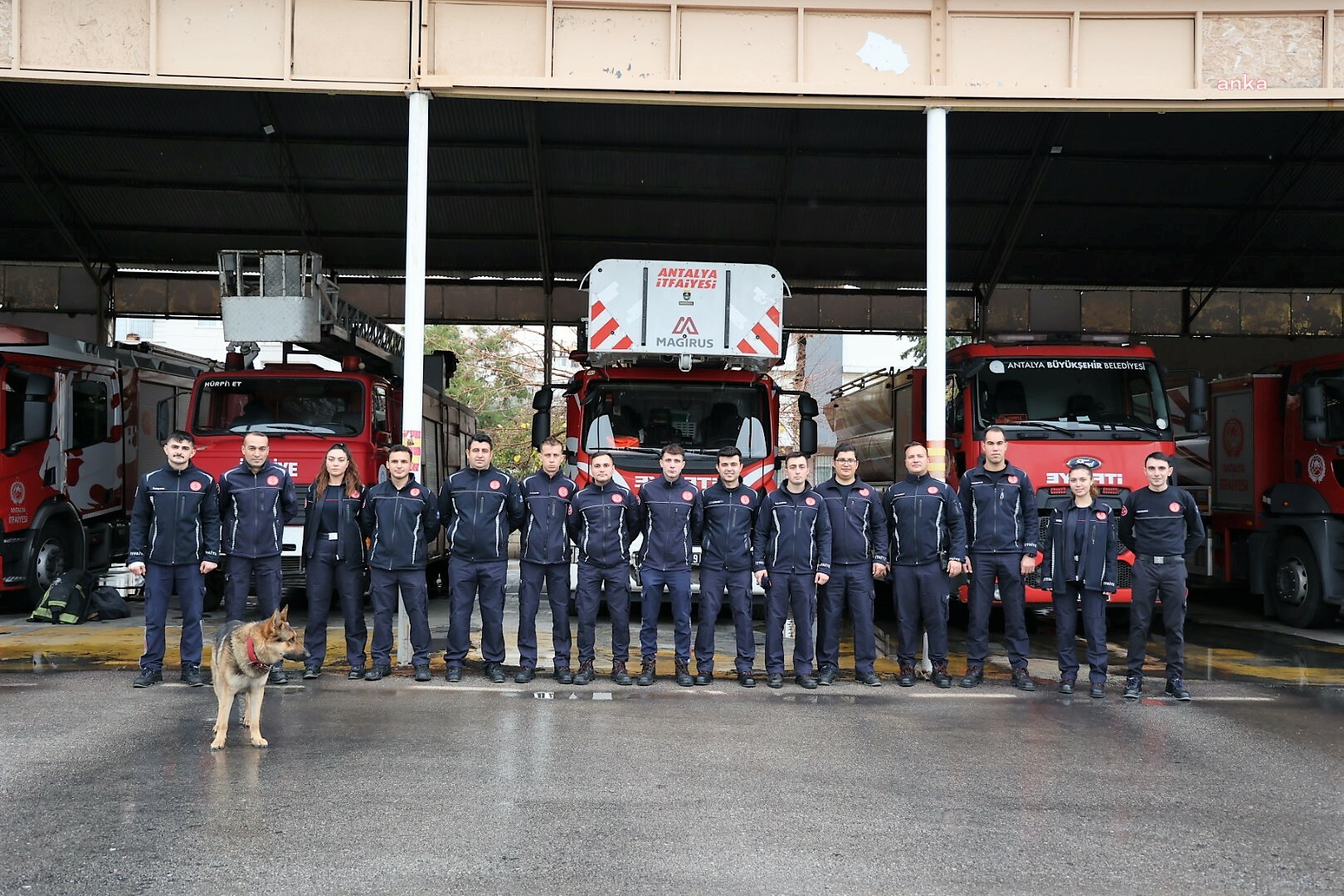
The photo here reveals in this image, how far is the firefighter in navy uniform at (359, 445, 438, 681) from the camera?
8242mm

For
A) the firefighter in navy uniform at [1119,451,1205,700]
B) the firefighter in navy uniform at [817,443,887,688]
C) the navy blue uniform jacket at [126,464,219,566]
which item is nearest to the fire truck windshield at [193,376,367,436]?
the navy blue uniform jacket at [126,464,219,566]

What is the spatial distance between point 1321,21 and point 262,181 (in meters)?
13.2

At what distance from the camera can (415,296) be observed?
906 cm

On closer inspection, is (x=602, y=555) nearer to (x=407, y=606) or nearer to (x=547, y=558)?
(x=547, y=558)

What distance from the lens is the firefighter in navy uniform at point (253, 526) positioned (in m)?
8.12

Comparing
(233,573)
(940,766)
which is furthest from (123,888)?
(233,573)

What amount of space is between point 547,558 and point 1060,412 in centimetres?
543

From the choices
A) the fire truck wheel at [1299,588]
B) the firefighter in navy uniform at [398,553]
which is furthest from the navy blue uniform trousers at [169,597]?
the fire truck wheel at [1299,588]

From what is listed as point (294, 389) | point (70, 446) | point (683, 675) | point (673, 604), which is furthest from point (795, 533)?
point (70, 446)

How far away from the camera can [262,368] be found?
11.9 m

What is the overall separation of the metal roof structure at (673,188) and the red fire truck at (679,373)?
4.62 metres

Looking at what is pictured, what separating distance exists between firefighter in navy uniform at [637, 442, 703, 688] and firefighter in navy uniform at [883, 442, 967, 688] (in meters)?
1.54

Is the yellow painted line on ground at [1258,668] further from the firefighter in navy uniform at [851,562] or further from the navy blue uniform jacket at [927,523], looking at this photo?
the firefighter in navy uniform at [851,562]

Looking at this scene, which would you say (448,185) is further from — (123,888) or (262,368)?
(123,888)
